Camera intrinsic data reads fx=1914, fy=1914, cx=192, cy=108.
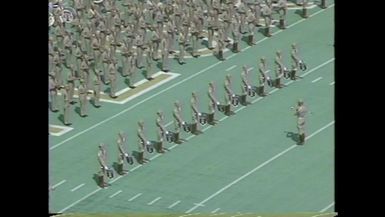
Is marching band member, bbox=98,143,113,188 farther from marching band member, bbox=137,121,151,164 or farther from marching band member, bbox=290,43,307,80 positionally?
marching band member, bbox=290,43,307,80

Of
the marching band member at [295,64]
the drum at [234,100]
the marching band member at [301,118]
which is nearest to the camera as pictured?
the marching band member at [301,118]

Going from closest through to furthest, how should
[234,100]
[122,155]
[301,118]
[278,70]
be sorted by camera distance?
[122,155] → [301,118] → [234,100] → [278,70]

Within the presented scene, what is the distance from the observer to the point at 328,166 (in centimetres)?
3559

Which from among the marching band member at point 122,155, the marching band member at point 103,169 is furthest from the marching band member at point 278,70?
the marching band member at point 103,169

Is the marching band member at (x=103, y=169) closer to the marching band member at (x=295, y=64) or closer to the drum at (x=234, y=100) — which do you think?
the drum at (x=234, y=100)

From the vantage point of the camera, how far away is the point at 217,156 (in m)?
36.0

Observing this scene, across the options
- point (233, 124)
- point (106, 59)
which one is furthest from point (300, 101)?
point (106, 59)

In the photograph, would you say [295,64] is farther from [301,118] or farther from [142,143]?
[142,143]

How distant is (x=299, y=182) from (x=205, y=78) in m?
4.46

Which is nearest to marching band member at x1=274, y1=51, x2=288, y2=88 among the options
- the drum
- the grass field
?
the grass field

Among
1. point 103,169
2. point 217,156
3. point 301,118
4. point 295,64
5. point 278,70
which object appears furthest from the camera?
point 295,64

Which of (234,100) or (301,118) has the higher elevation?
(234,100)

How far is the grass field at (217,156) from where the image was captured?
34.6m

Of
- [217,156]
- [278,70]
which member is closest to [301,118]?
[217,156]
